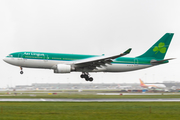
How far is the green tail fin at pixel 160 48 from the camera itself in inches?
2089

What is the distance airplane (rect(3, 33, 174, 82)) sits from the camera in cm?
4497

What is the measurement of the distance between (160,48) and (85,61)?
17.7 metres

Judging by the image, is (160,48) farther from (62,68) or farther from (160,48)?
(62,68)
